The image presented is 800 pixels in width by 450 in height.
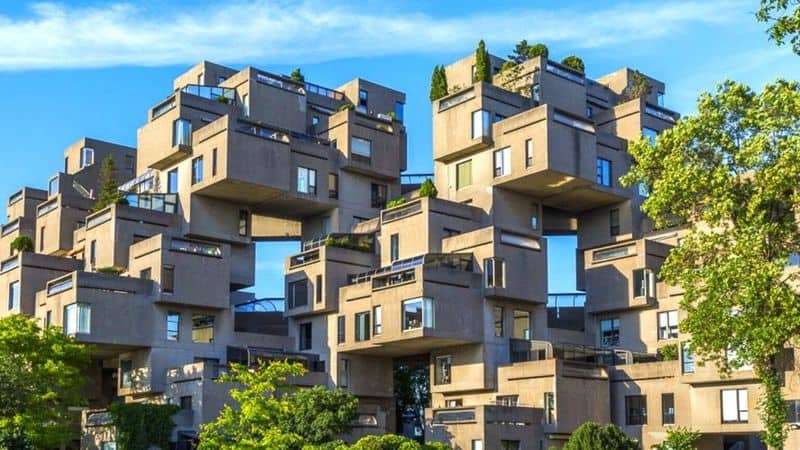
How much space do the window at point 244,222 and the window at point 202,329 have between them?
8028mm

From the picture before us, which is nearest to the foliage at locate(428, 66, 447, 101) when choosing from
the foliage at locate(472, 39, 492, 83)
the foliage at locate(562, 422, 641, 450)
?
the foliage at locate(472, 39, 492, 83)

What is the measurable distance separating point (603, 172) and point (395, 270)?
14752mm

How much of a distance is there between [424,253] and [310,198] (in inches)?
440

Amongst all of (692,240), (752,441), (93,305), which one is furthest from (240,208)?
(692,240)

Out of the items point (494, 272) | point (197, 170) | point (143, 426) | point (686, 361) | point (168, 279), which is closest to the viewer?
point (686, 361)

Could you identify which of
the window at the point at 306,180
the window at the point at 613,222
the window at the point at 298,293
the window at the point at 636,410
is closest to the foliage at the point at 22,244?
the window at the point at 306,180

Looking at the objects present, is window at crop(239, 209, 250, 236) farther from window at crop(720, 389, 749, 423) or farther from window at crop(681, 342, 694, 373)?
window at crop(720, 389, 749, 423)

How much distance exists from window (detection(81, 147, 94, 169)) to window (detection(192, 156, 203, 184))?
24.7 metres

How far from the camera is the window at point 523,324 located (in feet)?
212

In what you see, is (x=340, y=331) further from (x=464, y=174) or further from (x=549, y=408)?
(x=549, y=408)

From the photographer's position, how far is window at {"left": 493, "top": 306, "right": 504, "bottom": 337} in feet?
207

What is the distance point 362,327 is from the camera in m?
64.8

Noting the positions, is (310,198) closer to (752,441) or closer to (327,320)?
(327,320)

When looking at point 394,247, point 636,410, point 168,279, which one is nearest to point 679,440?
point 636,410
